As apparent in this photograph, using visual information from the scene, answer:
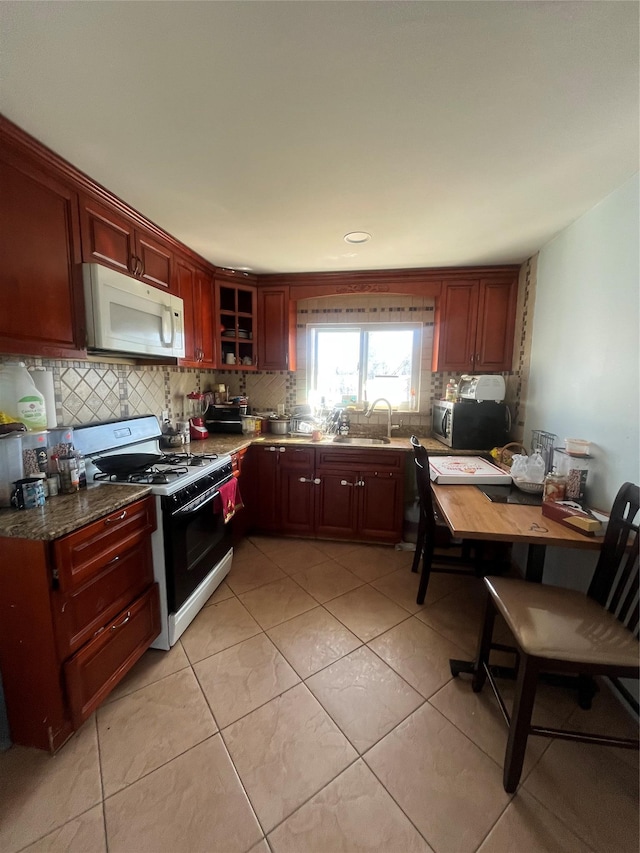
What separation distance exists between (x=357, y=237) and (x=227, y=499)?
77.4 inches

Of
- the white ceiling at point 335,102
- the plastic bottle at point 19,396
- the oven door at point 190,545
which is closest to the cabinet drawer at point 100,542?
the oven door at point 190,545

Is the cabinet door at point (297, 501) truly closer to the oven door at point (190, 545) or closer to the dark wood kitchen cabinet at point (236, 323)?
the oven door at point (190, 545)

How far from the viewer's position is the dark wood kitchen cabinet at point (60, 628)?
3.74 ft

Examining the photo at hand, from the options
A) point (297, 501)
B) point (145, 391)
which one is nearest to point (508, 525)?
point (297, 501)

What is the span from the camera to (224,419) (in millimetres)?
3045

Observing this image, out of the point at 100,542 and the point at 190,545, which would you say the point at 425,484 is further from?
the point at 100,542

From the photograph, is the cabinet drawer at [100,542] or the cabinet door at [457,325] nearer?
the cabinet drawer at [100,542]

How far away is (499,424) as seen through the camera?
255 centimetres

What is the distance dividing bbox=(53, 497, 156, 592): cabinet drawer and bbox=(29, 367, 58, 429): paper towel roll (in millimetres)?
627

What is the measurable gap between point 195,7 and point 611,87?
1298mm

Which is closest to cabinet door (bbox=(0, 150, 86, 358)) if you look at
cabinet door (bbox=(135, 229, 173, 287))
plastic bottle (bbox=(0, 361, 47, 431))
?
plastic bottle (bbox=(0, 361, 47, 431))

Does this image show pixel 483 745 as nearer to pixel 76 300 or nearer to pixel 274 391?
pixel 76 300

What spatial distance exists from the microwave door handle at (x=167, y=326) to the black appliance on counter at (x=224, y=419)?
39.9 inches

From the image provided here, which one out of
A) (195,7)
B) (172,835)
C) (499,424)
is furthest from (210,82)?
(499,424)
